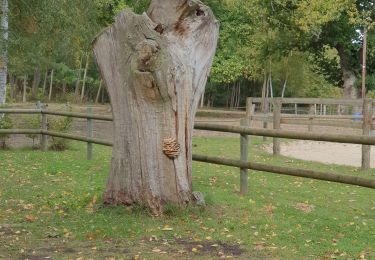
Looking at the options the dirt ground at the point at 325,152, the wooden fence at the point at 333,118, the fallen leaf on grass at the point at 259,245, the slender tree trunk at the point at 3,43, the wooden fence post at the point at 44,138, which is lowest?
the dirt ground at the point at 325,152

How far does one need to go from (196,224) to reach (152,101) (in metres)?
1.43

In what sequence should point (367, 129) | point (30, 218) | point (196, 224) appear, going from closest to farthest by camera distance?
point (196, 224)
point (30, 218)
point (367, 129)

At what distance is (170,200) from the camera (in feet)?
21.2

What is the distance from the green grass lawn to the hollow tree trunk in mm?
287

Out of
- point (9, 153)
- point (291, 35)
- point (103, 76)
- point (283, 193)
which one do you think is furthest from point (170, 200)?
point (291, 35)

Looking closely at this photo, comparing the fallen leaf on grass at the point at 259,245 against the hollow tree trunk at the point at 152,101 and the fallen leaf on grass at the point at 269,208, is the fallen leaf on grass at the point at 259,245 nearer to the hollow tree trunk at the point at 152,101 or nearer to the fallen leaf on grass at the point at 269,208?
the hollow tree trunk at the point at 152,101

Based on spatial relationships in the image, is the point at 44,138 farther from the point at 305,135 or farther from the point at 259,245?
the point at 259,245

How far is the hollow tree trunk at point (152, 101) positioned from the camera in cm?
A: 634

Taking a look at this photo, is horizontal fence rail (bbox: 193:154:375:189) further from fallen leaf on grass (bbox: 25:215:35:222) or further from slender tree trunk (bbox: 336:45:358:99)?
slender tree trunk (bbox: 336:45:358:99)

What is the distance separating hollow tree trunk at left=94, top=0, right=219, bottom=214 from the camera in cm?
634

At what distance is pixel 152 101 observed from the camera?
21.0 feet

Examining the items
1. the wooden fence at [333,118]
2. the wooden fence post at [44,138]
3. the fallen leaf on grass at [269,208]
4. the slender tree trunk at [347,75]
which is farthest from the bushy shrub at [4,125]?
the slender tree trunk at [347,75]

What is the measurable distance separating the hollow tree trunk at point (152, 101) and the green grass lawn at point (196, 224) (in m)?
0.29

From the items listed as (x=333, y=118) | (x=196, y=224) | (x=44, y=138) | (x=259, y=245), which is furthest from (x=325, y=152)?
(x=259, y=245)
